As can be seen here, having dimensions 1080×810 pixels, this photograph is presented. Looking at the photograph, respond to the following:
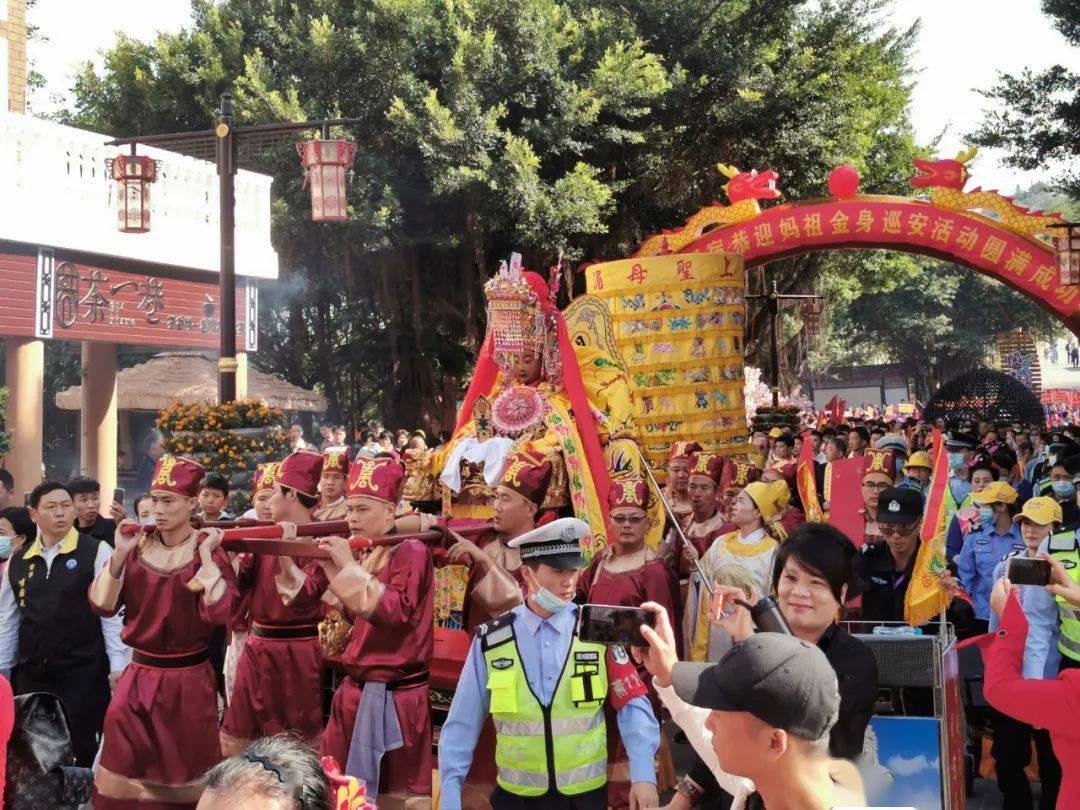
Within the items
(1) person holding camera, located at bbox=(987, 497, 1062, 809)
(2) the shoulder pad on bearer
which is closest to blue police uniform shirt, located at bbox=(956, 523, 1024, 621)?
(1) person holding camera, located at bbox=(987, 497, 1062, 809)

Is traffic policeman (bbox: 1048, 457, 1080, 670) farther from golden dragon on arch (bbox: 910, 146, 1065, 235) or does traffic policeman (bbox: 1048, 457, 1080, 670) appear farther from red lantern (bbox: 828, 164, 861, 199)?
red lantern (bbox: 828, 164, 861, 199)

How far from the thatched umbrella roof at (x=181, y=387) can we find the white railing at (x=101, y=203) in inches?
112

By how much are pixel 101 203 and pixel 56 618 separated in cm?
1041

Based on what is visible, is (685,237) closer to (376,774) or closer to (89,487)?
(89,487)

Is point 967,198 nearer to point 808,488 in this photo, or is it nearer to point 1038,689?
point 808,488

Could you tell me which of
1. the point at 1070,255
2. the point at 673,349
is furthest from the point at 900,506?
the point at 1070,255

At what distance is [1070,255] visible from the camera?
13.4 m

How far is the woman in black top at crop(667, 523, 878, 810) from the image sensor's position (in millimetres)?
3414

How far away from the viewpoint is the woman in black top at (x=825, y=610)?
3414mm

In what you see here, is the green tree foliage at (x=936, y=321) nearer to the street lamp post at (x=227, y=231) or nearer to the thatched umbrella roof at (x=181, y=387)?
the thatched umbrella roof at (x=181, y=387)

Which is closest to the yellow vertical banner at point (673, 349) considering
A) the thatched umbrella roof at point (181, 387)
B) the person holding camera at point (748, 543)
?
the person holding camera at point (748, 543)

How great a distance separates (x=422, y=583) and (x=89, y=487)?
130 inches

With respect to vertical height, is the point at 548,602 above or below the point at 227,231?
below

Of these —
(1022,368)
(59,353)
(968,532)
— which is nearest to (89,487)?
(968,532)
